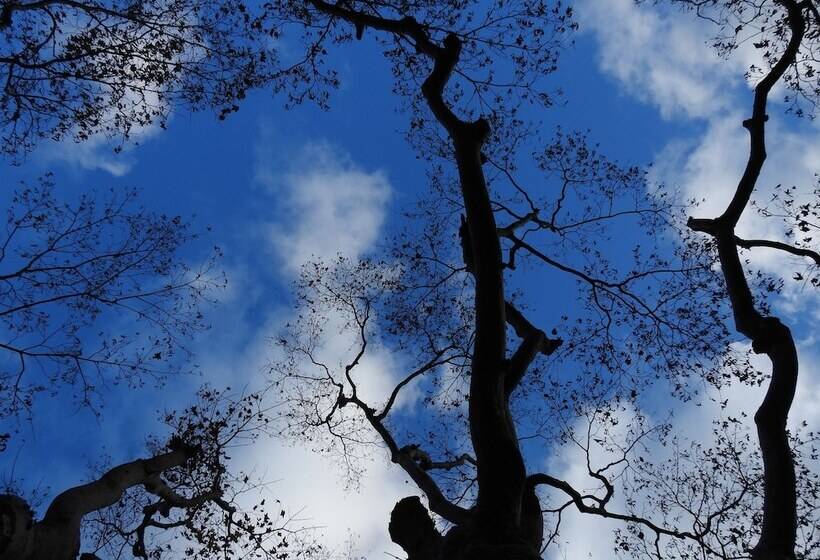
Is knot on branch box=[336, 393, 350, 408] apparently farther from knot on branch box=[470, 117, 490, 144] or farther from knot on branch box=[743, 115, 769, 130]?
knot on branch box=[743, 115, 769, 130]

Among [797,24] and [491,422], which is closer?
[491,422]

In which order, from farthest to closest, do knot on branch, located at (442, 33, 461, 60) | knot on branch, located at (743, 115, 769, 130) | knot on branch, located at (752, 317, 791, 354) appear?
1. knot on branch, located at (442, 33, 461, 60)
2. knot on branch, located at (743, 115, 769, 130)
3. knot on branch, located at (752, 317, 791, 354)

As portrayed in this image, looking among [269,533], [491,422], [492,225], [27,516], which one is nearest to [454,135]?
[492,225]

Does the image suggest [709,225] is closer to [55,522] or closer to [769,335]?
[769,335]

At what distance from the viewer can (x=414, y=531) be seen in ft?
15.8

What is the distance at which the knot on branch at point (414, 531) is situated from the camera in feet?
15.6

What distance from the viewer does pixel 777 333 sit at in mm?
5789

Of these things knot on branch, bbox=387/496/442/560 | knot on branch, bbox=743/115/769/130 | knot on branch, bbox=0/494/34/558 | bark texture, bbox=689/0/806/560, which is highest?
knot on branch, bbox=743/115/769/130

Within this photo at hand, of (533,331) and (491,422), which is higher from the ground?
(533,331)

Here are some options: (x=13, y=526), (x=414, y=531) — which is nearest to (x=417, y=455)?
(x=414, y=531)

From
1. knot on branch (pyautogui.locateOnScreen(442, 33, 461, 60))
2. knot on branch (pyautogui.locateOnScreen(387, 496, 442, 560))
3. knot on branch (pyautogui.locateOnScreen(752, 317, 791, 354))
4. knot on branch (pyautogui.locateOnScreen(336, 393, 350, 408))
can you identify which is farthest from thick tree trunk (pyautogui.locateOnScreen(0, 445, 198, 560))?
knot on branch (pyautogui.locateOnScreen(752, 317, 791, 354))

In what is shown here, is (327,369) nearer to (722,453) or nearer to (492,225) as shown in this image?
(492,225)

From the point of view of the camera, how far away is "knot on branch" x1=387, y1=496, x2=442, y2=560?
474 centimetres

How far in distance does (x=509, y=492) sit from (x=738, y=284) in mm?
4225
